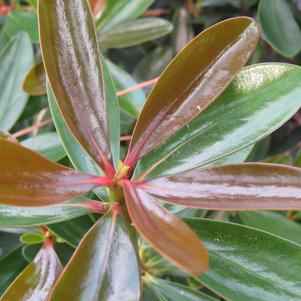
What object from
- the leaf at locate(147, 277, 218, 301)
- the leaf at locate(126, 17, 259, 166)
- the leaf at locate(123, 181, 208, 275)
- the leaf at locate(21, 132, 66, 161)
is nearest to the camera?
the leaf at locate(123, 181, 208, 275)

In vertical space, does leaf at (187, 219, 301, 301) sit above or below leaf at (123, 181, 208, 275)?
below

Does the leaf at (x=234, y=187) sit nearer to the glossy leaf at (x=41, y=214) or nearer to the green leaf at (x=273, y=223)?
the glossy leaf at (x=41, y=214)

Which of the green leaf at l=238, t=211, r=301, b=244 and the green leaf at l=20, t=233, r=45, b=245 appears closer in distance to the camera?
the green leaf at l=20, t=233, r=45, b=245

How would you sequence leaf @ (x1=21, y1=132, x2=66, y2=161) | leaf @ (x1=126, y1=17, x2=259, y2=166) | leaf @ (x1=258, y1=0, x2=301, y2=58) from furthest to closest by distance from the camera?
leaf @ (x1=258, y1=0, x2=301, y2=58), leaf @ (x1=21, y1=132, x2=66, y2=161), leaf @ (x1=126, y1=17, x2=259, y2=166)

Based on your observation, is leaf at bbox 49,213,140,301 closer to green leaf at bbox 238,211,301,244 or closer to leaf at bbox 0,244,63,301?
leaf at bbox 0,244,63,301

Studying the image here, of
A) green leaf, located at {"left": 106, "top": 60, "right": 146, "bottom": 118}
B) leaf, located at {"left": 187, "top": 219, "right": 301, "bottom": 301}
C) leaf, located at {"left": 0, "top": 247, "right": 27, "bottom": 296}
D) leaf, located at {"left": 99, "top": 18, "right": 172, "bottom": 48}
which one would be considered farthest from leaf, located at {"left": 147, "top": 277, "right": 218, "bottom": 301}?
leaf, located at {"left": 99, "top": 18, "right": 172, "bottom": 48}

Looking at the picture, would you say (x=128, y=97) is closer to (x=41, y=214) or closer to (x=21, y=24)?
(x=21, y=24)

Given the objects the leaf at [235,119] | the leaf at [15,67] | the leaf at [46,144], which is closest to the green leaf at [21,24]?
the leaf at [15,67]
